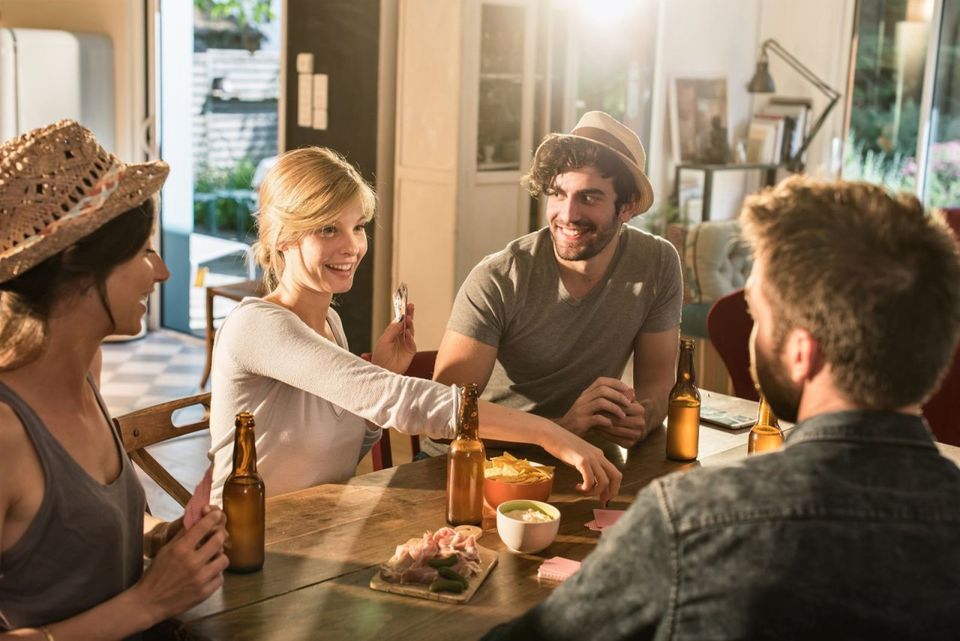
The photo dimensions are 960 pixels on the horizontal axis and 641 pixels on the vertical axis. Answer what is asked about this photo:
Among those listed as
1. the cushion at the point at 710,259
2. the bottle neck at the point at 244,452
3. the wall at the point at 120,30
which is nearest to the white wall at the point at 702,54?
the cushion at the point at 710,259

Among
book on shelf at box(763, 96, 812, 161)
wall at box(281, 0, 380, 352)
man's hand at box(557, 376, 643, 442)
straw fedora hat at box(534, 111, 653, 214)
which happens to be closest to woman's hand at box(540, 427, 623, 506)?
man's hand at box(557, 376, 643, 442)

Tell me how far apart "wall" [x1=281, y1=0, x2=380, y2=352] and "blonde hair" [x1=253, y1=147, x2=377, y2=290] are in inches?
123

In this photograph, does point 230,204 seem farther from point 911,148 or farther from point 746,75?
point 911,148

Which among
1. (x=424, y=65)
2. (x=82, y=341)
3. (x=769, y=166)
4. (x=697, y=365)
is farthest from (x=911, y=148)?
(x=82, y=341)

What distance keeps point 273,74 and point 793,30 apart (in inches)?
128

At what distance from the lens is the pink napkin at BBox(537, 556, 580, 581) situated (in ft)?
5.52

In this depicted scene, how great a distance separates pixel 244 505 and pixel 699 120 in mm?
4997

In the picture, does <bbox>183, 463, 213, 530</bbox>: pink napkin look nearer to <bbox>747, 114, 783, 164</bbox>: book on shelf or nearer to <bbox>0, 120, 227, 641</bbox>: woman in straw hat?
<bbox>0, 120, 227, 641</bbox>: woman in straw hat

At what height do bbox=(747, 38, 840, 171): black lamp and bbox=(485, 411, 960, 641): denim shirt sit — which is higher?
bbox=(747, 38, 840, 171): black lamp

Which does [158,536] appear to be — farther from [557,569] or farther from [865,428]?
[865,428]

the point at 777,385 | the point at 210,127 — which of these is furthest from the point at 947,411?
the point at 210,127

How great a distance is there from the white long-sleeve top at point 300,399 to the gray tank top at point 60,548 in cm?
49

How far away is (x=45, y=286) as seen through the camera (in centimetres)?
147

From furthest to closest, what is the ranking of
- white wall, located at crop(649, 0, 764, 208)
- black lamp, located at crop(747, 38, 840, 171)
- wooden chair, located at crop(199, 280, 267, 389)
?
1. black lamp, located at crop(747, 38, 840, 171)
2. white wall, located at crop(649, 0, 764, 208)
3. wooden chair, located at crop(199, 280, 267, 389)
